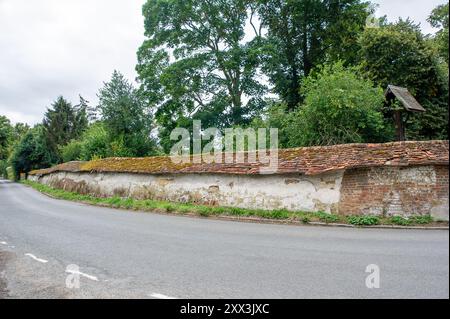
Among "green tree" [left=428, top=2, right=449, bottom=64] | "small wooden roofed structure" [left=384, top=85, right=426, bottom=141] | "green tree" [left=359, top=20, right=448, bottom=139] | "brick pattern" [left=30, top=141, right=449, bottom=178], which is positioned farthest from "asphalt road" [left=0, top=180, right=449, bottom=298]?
"green tree" [left=359, top=20, right=448, bottom=139]

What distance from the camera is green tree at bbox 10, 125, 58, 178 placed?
187ft

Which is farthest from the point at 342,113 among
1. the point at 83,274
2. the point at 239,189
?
the point at 83,274

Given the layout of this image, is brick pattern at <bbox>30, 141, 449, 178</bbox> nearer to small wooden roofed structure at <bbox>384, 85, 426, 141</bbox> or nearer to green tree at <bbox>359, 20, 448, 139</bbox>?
small wooden roofed structure at <bbox>384, 85, 426, 141</bbox>

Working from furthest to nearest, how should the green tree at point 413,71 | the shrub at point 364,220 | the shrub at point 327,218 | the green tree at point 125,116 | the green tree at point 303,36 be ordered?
1. the green tree at point 125,116
2. the green tree at point 303,36
3. the green tree at point 413,71
4. the shrub at point 327,218
5. the shrub at point 364,220

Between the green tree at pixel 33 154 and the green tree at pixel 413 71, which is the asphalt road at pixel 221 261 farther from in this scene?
the green tree at pixel 33 154

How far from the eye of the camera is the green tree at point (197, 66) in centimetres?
2842

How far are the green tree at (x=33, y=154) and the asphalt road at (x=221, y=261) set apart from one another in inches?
2031

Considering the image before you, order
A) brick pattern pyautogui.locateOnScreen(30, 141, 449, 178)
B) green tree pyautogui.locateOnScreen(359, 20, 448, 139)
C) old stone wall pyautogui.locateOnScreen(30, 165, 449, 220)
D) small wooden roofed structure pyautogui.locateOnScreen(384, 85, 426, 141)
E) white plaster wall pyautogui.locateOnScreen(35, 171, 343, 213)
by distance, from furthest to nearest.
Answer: green tree pyautogui.locateOnScreen(359, 20, 448, 139) < small wooden roofed structure pyautogui.locateOnScreen(384, 85, 426, 141) < white plaster wall pyautogui.locateOnScreen(35, 171, 343, 213) < brick pattern pyautogui.locateOnScreen(30, 141, 449, 178) < old stone wall pyautogui.locateOnScreen(30, 165, 449, 220)

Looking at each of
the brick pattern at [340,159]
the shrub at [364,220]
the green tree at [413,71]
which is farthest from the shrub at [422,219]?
the green tree at [413,71]

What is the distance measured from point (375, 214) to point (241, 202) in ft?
17.3

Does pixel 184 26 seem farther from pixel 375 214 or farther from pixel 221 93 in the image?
pixel 375 214

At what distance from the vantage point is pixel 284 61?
1154 inches

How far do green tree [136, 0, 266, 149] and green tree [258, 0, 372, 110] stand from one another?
1.75 m
